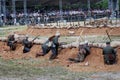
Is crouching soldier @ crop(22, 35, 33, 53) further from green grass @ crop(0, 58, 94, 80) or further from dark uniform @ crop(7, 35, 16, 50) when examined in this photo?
green grass @ crop(0, 58, 94, 80)

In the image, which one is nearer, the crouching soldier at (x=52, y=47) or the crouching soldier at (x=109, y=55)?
the crouching soldier at (x=109, y=55)

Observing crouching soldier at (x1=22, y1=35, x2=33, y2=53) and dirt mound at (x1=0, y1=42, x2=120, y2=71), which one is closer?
dirt mound at (x1=0, y1=42, x2=120, y2=71)

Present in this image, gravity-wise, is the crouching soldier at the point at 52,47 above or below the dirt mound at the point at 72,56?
above

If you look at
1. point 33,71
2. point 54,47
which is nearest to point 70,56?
point 54,47

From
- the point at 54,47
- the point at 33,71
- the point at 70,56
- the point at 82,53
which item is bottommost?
the point at 33,71

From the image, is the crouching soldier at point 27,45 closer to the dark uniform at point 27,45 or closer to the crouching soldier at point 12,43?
the dark uniform at point 27,45

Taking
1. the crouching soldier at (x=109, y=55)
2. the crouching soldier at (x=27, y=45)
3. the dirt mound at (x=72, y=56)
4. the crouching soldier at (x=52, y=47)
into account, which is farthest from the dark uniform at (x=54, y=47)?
the crouching soldier at (x=109, y=55)

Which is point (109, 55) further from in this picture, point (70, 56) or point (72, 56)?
point (70, 56)

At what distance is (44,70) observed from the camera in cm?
2367

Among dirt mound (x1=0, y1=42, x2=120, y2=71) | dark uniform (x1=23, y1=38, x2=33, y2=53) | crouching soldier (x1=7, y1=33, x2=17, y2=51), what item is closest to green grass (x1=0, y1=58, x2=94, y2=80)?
dirt mound (x1=0, y1=42, x2=120, y2=71)

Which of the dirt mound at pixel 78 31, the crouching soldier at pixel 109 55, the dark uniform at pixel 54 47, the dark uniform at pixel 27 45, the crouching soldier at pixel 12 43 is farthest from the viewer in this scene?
the dirt mound at pixel 78 31

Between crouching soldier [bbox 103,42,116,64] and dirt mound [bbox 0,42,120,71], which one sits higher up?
crouching soldier [bbox 103,42,116,64]

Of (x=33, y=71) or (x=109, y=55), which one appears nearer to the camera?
(x=33, y=71)

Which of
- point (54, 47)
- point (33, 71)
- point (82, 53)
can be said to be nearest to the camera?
point (33, 71)
